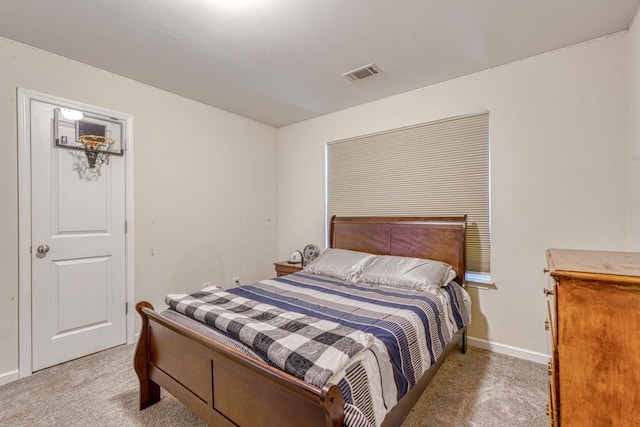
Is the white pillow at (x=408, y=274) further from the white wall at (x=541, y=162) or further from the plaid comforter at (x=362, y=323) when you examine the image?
the white wall at (x=541, y=162)

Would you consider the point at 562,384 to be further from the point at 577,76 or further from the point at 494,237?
the point at 577,76

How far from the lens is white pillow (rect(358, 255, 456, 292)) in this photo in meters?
2.44

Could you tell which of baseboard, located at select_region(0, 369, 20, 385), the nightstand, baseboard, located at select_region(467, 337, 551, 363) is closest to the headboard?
the nightstand

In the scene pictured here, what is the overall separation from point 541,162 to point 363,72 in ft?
5.54

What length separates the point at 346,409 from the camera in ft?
3.61

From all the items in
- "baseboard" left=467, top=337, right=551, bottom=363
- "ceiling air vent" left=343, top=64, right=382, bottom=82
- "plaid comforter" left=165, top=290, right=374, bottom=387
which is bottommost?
"baseboard" left=467, top=337, right=551, bottom=363

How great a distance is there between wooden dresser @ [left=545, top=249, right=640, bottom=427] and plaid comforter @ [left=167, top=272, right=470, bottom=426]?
653mm

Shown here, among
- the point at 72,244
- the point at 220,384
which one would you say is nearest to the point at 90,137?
the point at 72,244

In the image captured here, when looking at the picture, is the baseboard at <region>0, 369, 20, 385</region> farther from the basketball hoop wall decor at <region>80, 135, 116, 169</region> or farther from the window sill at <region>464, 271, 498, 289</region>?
the window sill at <region>464, 271, 498, 289</region>

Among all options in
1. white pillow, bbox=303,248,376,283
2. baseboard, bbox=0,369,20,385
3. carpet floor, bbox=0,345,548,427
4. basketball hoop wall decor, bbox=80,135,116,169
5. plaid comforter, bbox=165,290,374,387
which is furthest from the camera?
white pillow, bbox=303,248,376,283

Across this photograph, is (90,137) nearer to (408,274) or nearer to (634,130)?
(408,274)

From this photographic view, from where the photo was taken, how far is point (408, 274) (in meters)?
2.55

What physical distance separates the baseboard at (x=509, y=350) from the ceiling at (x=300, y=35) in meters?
2.48

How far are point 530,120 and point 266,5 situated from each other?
2.27 m
